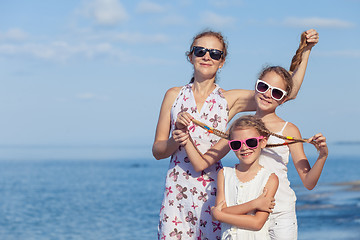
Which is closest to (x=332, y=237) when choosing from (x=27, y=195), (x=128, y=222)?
(x=128, y=222)

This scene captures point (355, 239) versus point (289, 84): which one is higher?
point (289, 84)

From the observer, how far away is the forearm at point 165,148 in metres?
4.05

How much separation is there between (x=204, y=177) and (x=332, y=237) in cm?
1090

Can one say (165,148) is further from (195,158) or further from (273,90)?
(273,90)

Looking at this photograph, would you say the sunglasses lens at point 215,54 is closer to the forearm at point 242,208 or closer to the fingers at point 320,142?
the fingers at point 320,142

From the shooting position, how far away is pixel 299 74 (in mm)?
4258

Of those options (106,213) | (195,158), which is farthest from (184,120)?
(106,213)

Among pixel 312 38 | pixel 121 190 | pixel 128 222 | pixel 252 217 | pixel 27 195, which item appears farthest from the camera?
pixel 121 190

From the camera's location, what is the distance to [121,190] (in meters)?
31.4

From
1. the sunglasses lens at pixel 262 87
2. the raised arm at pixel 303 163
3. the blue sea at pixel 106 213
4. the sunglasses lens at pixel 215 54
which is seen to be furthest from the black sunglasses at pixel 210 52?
the blue sea at pixel 106 213

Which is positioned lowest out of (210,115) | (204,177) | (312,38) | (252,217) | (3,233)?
(3,233)

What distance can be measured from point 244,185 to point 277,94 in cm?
69

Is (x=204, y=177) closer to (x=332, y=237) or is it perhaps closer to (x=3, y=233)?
(x=332, y=237)

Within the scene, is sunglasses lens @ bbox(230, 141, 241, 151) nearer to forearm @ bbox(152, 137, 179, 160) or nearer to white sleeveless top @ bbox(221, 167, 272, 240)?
white sleeveless top @ bbox(221, 167, 272, 240)
